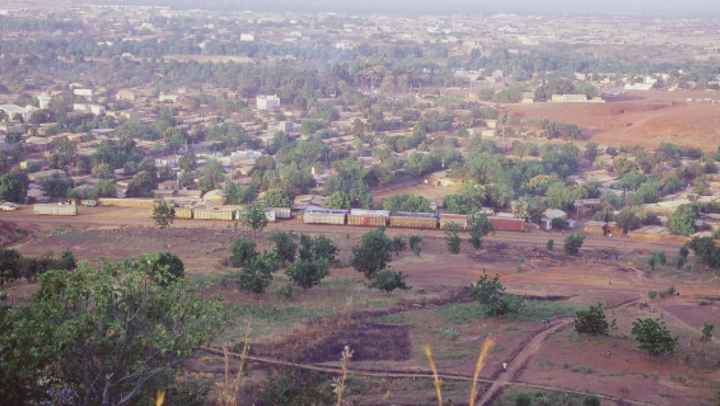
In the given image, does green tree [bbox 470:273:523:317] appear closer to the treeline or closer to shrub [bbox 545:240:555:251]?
shrub [bbox 545:240:555:251]

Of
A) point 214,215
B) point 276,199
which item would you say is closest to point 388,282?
point 276,199

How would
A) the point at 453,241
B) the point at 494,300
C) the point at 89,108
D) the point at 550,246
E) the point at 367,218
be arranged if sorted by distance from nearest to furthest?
1. the point at 494,300
2. the point at 453,241
3. the point at 550,246
4. the point at 367,218
5. the point at 89,108

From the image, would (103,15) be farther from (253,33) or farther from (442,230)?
(442,230)

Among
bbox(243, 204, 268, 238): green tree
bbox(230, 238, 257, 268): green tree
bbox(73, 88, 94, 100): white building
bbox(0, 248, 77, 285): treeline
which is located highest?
bbox(0, 248, 77, 285): treeline

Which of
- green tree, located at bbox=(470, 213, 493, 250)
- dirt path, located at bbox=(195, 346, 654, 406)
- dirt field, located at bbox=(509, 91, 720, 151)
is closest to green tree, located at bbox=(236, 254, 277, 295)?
dirt path, located at bbox=(195, 346, 654, 406)

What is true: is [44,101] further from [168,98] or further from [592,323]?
[592,323]

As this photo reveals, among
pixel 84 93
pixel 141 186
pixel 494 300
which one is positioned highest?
pixel 494 300

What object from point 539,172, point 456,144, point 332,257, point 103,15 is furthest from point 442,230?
point 103,15
